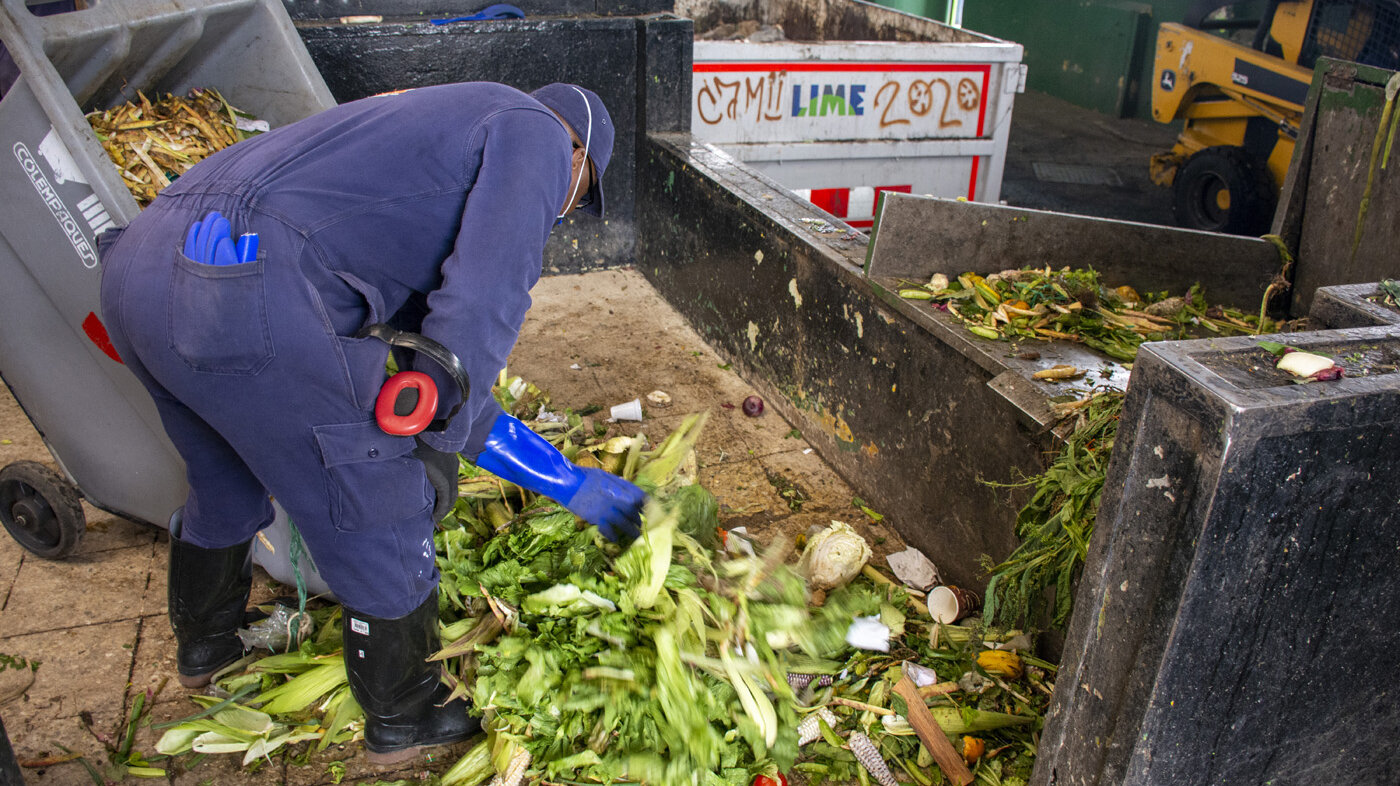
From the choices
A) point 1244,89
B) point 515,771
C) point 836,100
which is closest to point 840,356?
point 515,771

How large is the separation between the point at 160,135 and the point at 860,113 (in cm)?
408

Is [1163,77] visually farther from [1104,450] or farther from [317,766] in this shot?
[317,766]

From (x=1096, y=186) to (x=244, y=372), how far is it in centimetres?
932

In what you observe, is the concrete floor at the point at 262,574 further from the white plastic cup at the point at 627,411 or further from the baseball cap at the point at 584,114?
the baseball cap at the point at 584,114

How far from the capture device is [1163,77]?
845cm

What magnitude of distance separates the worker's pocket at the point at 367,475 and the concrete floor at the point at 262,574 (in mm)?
795

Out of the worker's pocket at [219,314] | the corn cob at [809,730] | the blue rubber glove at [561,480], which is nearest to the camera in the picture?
the worker's pocket at [219,314]

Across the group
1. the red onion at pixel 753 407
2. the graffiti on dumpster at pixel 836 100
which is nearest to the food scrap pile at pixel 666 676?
the red onion at pixel 753 407

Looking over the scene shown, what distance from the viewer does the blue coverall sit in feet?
6.31

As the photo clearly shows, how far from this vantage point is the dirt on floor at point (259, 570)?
8.16 feet

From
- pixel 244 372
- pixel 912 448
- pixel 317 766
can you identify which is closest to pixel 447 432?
pixel 244 372

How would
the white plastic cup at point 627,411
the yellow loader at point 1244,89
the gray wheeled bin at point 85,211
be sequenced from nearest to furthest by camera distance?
the gray wheeled bin at point 85,211
the white plastic cup at point 627,411
the yellow loader at point 1244,89

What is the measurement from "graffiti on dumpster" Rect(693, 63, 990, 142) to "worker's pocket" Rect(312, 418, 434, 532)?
3.96 m

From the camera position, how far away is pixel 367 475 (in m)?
2.08
